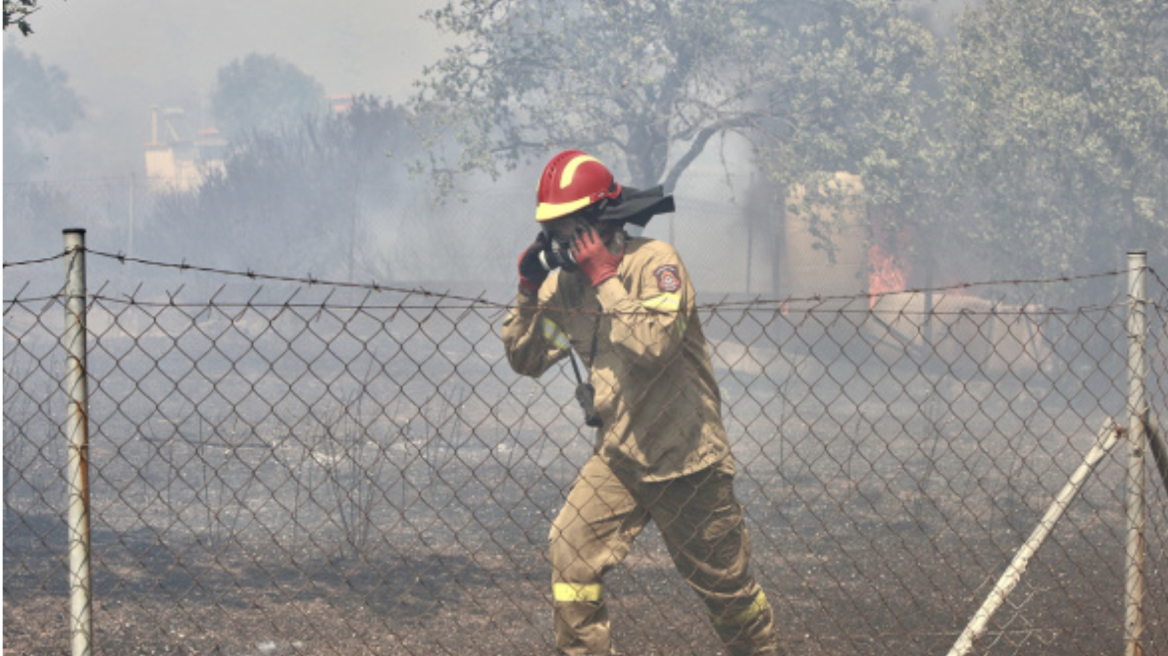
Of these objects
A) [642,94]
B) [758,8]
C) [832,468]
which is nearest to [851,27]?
[758,8]

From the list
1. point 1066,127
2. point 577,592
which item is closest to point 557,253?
point 577,592

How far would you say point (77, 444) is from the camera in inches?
102

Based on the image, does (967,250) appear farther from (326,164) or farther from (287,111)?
(287,111)

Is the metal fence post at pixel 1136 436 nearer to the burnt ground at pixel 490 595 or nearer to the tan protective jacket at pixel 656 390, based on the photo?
the burnt ground at pixel 490 595

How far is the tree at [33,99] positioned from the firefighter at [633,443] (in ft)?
124

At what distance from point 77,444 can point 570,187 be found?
161 cm

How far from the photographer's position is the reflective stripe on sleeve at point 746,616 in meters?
3.64

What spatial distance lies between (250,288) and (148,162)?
24197 mm

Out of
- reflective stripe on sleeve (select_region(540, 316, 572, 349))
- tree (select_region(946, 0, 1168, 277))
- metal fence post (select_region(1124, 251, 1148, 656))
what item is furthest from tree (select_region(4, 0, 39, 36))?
tree (select_region(946, 0, 1168, 277))

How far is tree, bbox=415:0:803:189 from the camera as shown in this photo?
15.5m

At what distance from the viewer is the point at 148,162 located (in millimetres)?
42188

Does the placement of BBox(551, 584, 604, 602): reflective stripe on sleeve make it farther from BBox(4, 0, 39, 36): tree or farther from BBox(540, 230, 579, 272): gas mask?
BBox(4, 0, 39, 36): tree

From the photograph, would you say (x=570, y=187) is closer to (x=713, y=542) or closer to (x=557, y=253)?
(x=557, y=253)

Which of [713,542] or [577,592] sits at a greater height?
[713,542]
